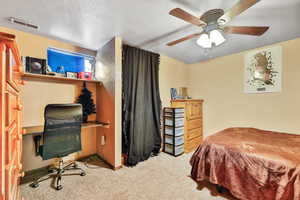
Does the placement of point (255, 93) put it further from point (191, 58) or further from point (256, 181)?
point (256, 181)

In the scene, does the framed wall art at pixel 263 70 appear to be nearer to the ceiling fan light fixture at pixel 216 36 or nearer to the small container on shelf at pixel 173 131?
the small container on shelf at pixel 173 131

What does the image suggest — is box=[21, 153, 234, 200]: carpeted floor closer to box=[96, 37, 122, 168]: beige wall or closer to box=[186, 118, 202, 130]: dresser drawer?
box=[96, 37, 122, 168]: beige wall

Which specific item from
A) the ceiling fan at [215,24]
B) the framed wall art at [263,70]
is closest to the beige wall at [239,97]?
the framed wall art at [263,70]

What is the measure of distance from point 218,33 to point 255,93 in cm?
206

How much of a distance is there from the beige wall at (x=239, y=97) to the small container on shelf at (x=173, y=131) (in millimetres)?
972

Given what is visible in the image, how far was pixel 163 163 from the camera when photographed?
2.59m

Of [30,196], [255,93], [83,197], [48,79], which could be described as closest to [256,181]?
[83,197]

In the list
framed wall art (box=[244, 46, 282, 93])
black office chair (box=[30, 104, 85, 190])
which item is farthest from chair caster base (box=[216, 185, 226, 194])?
framed wall art (box=[244, 46, 282, 93])

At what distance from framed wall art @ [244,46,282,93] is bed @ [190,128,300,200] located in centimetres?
130

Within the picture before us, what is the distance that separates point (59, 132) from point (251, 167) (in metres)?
2.36

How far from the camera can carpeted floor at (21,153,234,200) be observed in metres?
1.69

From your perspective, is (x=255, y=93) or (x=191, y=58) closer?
(x=255, y=93)

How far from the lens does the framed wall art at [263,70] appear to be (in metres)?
2.65

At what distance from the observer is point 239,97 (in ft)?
10.3
